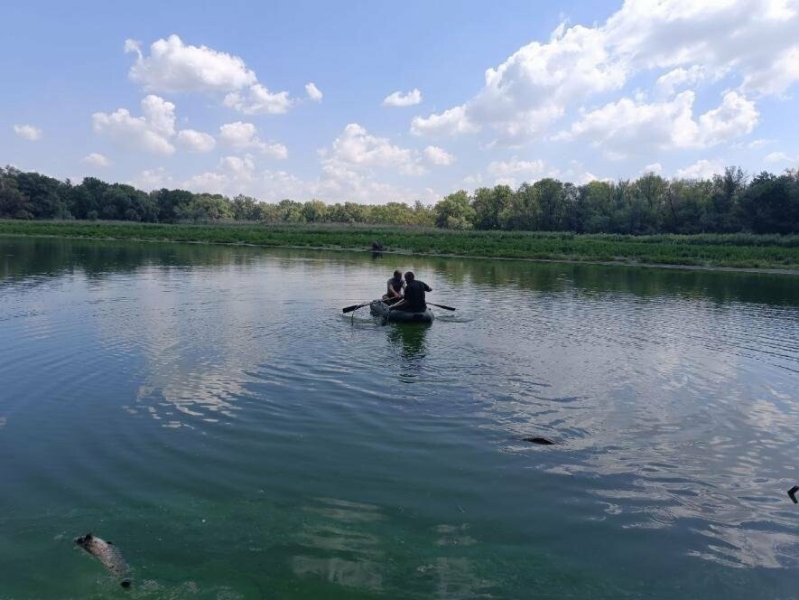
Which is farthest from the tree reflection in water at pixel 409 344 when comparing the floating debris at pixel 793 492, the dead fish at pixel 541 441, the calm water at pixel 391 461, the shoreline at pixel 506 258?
the shoreline at pixel 506 258

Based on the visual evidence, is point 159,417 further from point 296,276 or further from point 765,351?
point 296,276

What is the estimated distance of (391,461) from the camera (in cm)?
877

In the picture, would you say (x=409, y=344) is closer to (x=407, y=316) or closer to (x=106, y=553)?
(x=407, y=316)

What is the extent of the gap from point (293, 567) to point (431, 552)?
144 centimetres

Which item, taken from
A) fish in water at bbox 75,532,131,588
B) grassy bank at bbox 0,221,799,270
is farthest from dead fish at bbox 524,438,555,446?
grassy bank at bbox 0,221,799,270

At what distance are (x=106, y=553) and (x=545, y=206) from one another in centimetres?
11558

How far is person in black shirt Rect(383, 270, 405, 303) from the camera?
71.8 ft

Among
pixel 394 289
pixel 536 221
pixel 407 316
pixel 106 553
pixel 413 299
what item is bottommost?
pixel 106 553

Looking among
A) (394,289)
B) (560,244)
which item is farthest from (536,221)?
(394,289)

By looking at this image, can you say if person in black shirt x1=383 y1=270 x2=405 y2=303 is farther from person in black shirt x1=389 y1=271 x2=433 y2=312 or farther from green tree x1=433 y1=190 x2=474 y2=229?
green tree x1=433 y1=190 x2=474 y2=229

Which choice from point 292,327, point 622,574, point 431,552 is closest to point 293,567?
point 431,552

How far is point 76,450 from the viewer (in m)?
8.84

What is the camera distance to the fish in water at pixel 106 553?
5992 millimetres

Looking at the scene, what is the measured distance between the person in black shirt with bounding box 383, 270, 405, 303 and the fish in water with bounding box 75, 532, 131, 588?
15.9m
